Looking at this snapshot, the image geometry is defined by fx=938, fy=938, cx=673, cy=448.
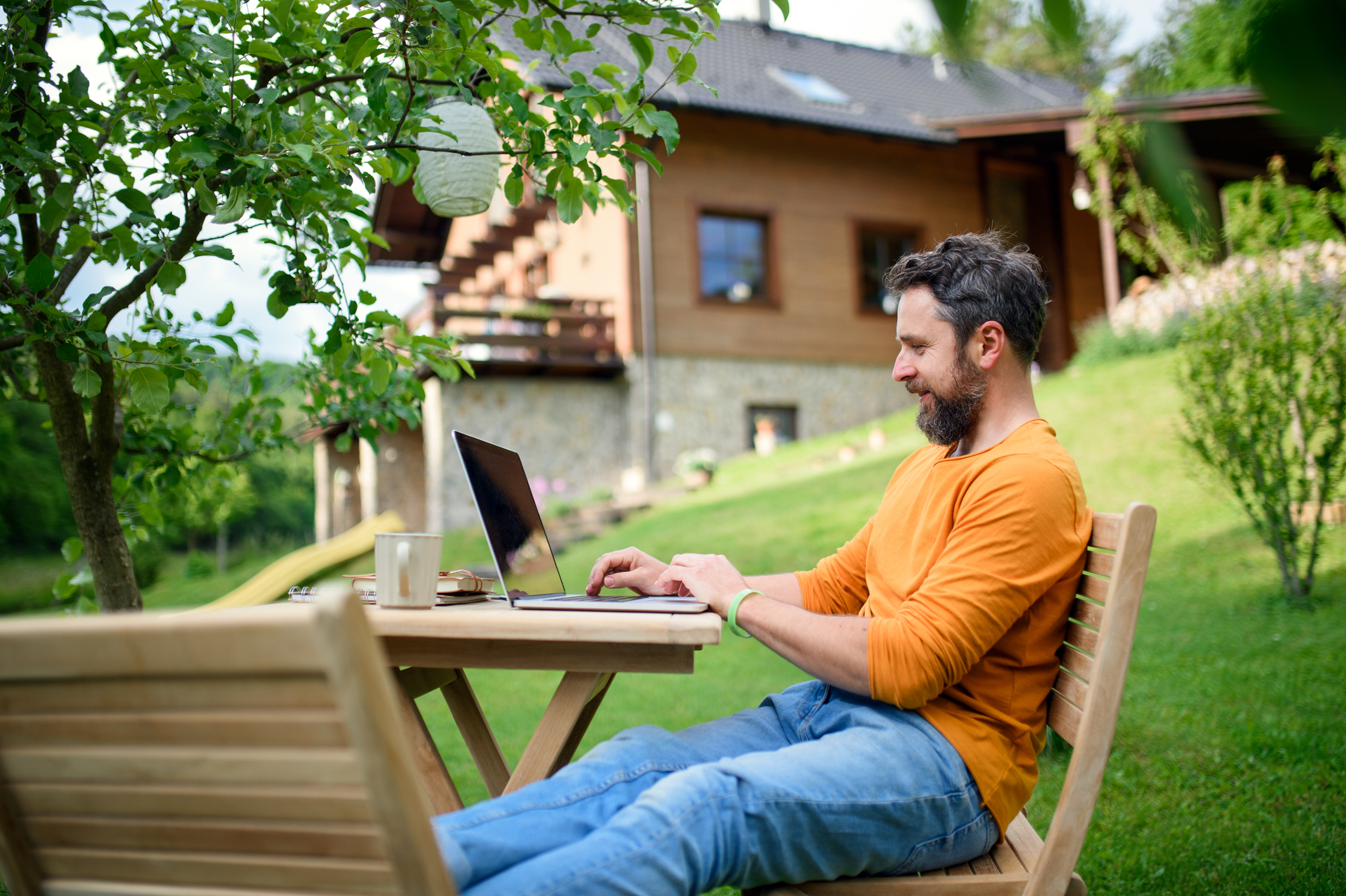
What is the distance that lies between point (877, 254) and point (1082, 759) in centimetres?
1297

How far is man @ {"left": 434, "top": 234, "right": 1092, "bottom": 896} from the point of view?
126cm

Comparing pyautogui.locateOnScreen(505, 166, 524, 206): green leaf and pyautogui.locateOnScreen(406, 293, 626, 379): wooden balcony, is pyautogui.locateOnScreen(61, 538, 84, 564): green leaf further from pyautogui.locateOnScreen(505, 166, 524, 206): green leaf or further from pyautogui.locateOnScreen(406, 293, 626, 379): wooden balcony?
pyautogui.locateOnScreen(406, 293, 626, 379): wooden balcony

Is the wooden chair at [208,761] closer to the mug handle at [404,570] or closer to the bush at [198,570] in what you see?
the mug handle at [404,570]

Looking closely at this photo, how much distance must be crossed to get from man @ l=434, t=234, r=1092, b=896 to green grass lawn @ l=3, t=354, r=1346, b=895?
4.05 feet

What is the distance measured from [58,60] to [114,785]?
80.0 inches

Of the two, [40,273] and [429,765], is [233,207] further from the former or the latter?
[429,765]

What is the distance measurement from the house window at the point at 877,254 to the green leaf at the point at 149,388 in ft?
39.9

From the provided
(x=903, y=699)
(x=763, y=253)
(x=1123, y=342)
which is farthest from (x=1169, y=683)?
(x=763, y=253)

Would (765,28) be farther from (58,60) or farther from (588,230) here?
(58,60)

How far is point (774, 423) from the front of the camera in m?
12.8

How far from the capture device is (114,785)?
3.29ft

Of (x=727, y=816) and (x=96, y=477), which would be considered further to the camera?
(x=96, y=477)

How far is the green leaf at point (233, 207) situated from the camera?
1953mm

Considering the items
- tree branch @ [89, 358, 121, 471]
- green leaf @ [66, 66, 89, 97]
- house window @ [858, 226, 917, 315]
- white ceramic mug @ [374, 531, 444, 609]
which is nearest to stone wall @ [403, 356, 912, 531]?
house window @ [858, 226, 917, 315]
